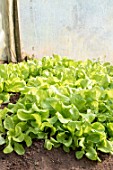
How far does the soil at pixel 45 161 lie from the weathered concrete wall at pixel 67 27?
3006mm

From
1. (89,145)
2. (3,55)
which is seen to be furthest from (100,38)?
(89,145)

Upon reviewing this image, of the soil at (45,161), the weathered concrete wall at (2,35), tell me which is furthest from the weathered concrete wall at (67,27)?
the soil at (45,161)

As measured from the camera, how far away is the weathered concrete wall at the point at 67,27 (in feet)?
16.5

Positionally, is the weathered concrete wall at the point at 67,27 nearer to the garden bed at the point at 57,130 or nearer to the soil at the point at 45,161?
the garden bed at the point at 57,130

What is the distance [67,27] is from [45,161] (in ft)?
10.3

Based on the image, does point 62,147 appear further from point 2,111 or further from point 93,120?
point 2,111

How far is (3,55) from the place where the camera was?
5.16 m

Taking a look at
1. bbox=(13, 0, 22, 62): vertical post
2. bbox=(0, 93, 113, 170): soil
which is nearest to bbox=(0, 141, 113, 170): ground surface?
bbox=(0, 93, 113, 170): soil

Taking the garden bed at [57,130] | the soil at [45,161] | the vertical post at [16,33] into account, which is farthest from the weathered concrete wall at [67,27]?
the soil at [45,161]

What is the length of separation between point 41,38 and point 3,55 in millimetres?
510

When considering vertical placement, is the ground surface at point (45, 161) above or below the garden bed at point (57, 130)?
below

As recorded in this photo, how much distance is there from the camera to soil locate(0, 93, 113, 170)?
216 cm

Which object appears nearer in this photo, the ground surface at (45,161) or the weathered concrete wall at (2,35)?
the ground surface at (45,161)

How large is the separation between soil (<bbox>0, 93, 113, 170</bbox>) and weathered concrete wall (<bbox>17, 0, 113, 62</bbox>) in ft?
9.86
